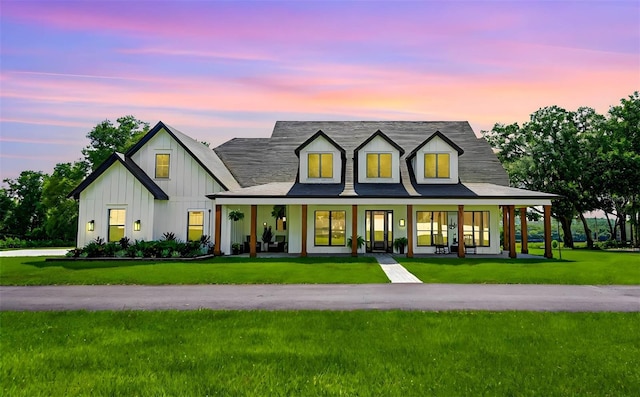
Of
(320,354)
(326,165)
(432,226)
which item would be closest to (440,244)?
(432,226)

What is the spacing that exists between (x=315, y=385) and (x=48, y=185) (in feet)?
158

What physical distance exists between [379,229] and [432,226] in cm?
324

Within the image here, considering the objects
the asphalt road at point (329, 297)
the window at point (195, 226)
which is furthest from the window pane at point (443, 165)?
the window at point (195, 226)

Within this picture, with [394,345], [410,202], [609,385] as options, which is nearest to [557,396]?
[609,385]

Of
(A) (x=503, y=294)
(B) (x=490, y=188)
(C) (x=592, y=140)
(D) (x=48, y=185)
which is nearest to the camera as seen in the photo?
(A) (x=503, y=294)

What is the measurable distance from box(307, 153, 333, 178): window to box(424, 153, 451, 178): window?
5.88 metres

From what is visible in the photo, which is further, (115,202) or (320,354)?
(115,202)

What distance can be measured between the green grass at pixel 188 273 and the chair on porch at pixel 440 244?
6.87m

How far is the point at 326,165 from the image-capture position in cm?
2528

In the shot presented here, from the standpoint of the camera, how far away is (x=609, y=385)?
5219 millimetres

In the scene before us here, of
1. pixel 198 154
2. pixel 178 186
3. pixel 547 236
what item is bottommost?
pixel 547 236

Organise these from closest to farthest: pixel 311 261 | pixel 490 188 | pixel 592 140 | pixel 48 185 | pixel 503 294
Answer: pixel 503 294 < pixel 311 261 < pixel 490 188 < pixel 592 140 < pixel 48 185

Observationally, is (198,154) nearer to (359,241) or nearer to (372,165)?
(372,165)

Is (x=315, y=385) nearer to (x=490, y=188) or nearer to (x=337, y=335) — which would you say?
(x=337, y=335)
